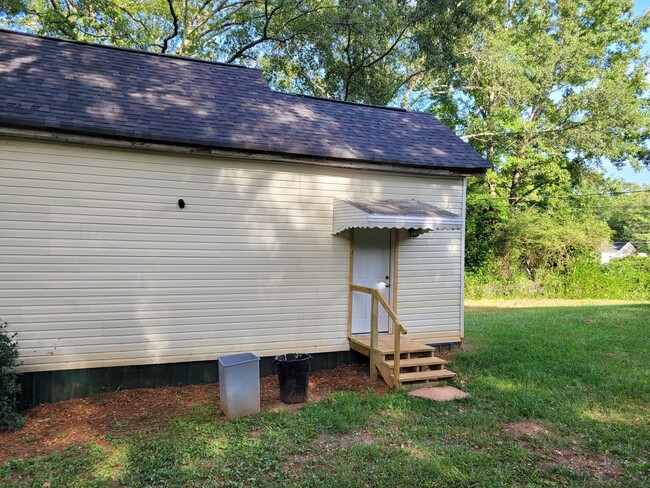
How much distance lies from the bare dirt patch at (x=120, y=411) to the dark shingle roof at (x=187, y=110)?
3.49m

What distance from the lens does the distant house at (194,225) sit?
5.36 meters

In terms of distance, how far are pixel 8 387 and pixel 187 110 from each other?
4.33m

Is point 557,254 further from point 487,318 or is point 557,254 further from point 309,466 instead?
point 309,466

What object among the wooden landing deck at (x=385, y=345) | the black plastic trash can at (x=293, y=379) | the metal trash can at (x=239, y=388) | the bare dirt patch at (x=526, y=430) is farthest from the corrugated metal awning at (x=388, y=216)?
the bare dirt patch at (x=526, y=430)

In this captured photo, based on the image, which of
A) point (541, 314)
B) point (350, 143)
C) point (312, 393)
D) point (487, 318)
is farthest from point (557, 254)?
point (312, 393)

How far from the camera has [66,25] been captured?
15438 millimetres

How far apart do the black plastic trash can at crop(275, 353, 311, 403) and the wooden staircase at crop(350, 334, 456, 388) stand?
126 centimetres

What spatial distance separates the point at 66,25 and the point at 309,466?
18254mm

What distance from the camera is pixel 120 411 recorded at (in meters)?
5.07

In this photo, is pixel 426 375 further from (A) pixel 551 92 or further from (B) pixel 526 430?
(A) pixel 551 92

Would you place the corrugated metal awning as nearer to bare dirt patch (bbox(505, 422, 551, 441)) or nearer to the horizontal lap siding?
the horizontal lap siding

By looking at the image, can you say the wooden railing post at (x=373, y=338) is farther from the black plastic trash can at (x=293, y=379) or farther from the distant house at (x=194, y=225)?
the black plastic trash can at (x=293, y=379)

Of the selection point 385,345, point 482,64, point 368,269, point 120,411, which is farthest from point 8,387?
point 482,64

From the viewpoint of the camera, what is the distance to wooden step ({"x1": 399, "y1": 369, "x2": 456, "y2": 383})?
18.9ft
